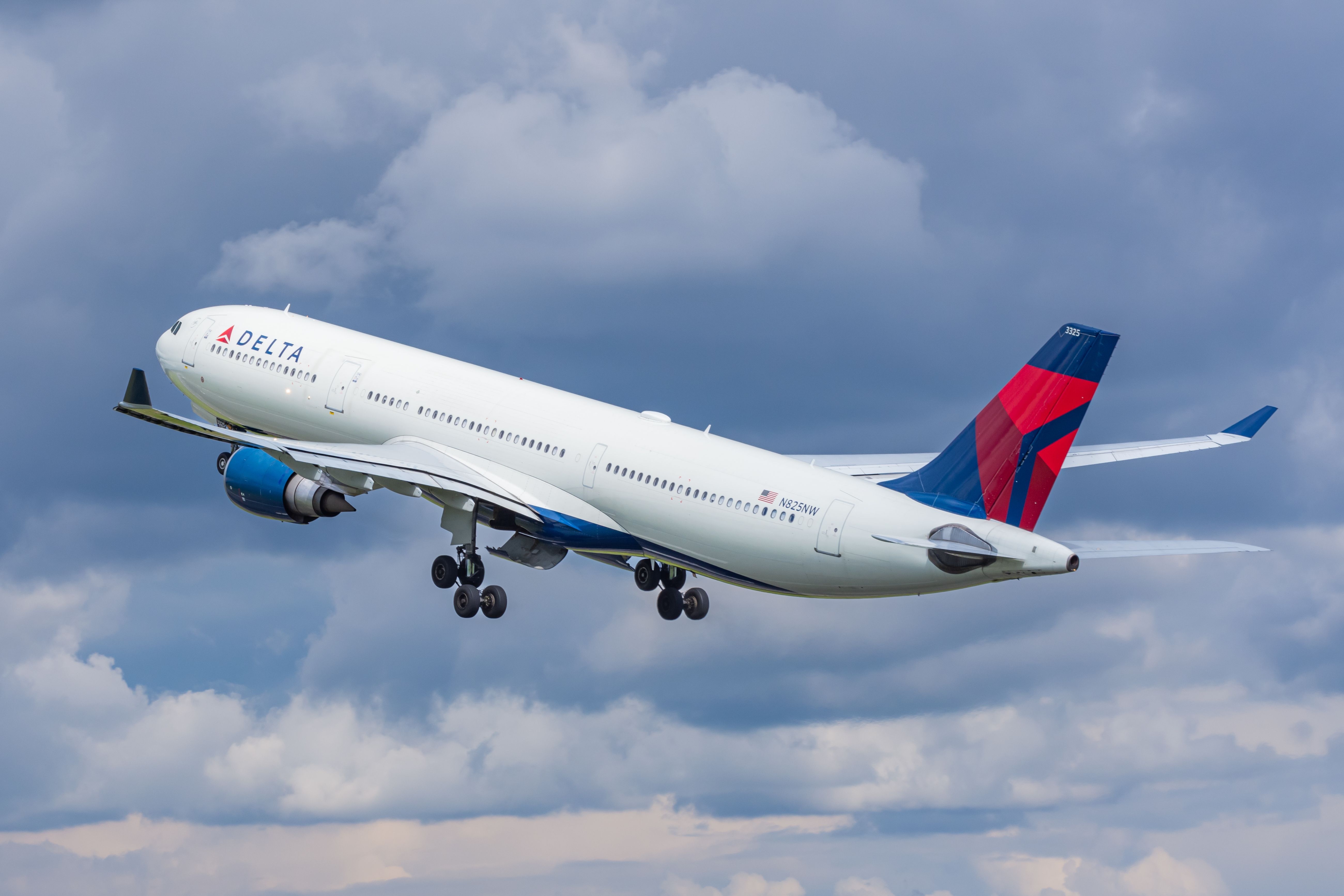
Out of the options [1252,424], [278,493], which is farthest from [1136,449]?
[278,493]

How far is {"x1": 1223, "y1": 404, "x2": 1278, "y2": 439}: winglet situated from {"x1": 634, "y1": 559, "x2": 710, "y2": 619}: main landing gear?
16926 millimetres

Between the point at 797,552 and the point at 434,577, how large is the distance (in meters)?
12.8

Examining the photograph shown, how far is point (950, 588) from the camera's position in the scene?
39969mm

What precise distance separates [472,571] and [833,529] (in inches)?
497

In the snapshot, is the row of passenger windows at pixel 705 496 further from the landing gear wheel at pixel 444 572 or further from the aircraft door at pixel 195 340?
the aircraft door at pixel 195 340

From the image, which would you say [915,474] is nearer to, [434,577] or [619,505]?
[619,505]

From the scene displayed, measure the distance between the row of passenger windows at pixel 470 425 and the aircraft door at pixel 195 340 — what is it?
8.60m

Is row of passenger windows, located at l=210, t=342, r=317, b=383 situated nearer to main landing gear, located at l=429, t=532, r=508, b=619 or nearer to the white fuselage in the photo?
the white fuselage

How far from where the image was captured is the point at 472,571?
48219 millimetres

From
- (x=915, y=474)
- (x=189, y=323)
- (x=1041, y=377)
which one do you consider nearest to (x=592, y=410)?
(x=915, y=474)

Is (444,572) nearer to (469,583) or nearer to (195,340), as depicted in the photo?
(469,583)

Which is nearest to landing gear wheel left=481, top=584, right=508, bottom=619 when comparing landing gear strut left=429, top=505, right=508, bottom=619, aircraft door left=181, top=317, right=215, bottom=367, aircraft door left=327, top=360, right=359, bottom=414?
landing gear strut left=429, top=505, right=508, bottom=619

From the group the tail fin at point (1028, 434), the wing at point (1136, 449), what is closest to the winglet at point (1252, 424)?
the wing at point (1136, 449)

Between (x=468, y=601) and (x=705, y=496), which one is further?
(x=468, y=601)
